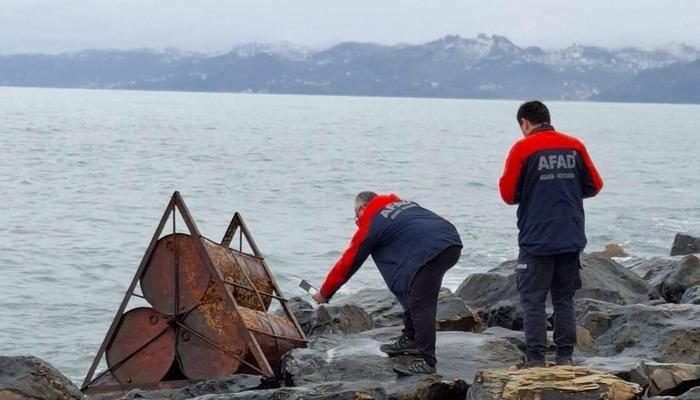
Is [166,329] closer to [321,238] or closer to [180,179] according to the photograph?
[321,238]

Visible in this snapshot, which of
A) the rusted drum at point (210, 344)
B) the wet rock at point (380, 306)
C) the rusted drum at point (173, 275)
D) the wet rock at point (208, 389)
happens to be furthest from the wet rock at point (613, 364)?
the wet rock at point (380, 306)

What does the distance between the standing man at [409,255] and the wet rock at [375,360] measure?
24 cm

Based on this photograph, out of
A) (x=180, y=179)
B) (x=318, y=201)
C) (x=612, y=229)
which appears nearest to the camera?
(x=612, y=229)

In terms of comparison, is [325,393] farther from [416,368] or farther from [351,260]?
[351,260]

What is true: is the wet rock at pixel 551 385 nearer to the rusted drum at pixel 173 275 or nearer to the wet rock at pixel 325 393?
the wet rock at pixel 325 393

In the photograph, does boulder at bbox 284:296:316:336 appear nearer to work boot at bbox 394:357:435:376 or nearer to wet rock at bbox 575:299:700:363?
wet rock at bbox 575:299:700:363

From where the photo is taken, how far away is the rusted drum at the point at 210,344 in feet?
30.2

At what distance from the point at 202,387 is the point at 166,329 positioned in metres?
1.04

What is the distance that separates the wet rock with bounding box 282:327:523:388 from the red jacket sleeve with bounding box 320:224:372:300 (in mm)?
668

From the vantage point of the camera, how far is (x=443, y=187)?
132ft

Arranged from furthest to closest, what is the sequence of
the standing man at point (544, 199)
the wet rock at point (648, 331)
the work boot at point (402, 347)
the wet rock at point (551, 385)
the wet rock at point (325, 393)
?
the wet rock at point (648, 331) → the work boot at point (402, 347) → the standing man at point (544, 199) → the wet rock at point (325, 393) → the wet rock at point (551, 385)

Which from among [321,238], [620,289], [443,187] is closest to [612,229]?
[321,238]

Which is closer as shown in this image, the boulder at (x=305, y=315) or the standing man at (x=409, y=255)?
the standing man at (x=409, y=255)

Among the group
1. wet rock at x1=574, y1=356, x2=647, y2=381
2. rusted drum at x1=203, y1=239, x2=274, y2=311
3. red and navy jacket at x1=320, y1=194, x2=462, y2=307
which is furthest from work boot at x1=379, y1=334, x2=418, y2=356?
rusted drum at x1=203, y1=239, x2=274, y2=311
